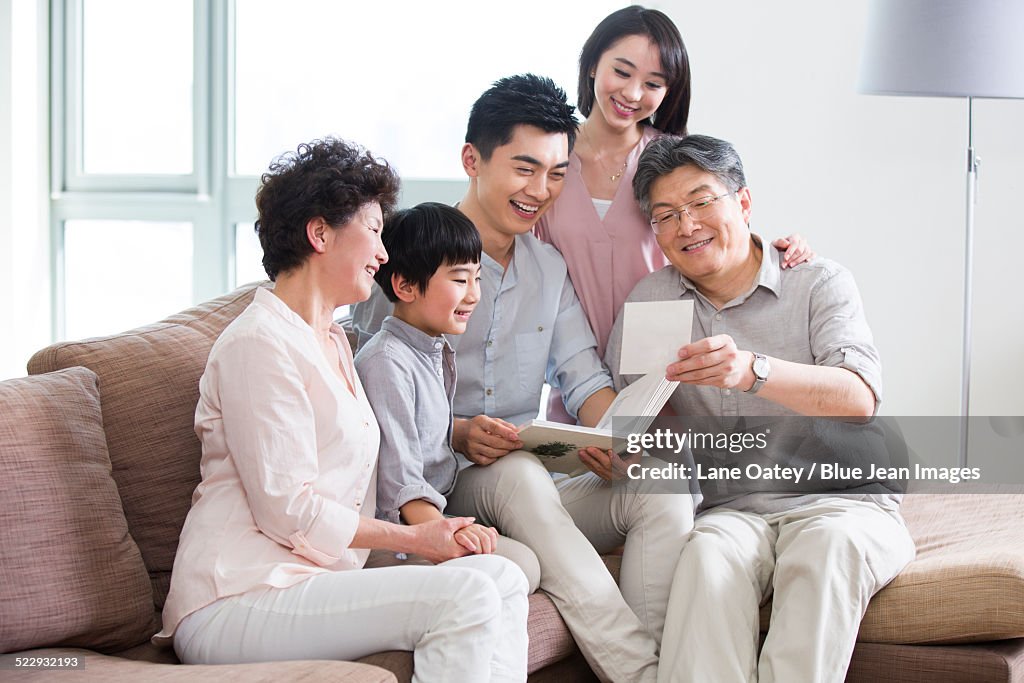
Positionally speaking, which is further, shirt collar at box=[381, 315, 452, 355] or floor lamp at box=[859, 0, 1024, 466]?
floor lamp at box=[859, 0, 1024, 466]

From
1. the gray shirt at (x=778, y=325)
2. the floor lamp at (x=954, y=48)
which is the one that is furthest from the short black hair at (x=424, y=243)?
the floor lamp at (x=954, y=48)

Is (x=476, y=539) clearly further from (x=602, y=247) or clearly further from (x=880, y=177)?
(x=880, y=177)

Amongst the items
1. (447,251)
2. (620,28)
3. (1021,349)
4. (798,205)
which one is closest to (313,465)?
(447,251)

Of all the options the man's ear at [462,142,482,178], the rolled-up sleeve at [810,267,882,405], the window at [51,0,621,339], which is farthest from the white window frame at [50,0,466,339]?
the rolled-up sleeve at [810,267,882,405]

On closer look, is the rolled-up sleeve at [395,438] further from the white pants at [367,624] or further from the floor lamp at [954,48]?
the floor lamp at [954,48]

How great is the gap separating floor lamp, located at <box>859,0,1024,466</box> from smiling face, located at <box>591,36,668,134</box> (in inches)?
29.0

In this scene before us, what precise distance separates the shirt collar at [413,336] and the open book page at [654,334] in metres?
0.36

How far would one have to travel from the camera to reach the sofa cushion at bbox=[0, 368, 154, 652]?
1.47 meters

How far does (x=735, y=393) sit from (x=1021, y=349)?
Answer: 1.45 meters

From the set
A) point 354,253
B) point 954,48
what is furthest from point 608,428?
point 954,48

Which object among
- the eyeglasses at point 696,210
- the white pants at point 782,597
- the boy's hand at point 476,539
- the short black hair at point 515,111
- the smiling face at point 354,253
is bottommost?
the white pants at point 782,597

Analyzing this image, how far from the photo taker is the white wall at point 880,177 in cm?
306

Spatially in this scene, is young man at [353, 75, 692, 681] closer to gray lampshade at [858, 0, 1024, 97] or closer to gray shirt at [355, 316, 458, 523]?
gray shirt at [355, 316, 458, 523]

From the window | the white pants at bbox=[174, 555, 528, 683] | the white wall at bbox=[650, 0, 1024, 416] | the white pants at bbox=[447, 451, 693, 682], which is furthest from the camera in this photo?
the window
